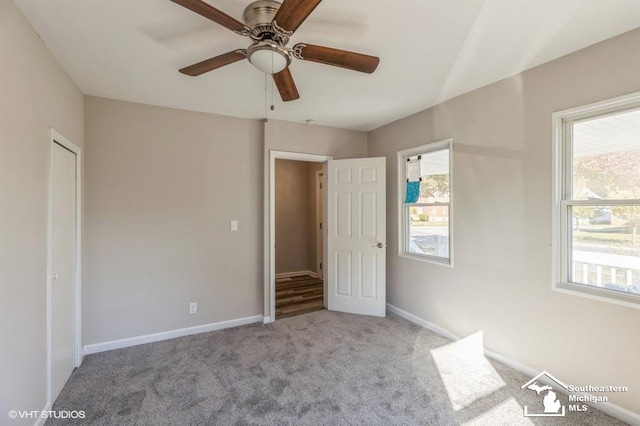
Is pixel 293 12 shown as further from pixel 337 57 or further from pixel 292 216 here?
pixel 292 216

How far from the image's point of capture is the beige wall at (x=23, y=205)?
4.71ft

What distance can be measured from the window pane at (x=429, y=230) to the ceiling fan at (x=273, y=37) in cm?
198

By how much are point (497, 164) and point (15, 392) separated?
3619 mm

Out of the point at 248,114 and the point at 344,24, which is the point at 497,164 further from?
the point at 248,114

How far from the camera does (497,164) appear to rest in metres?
2.53

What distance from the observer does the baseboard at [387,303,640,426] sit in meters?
1.81

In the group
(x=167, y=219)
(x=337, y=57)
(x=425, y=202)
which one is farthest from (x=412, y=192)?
(x=167, y=219)

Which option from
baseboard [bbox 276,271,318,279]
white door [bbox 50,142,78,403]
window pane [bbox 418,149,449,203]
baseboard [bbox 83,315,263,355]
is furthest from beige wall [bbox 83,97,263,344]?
baseboard [bbox 276,271,318,279]

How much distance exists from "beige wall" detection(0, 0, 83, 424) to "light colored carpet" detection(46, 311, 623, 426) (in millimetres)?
571

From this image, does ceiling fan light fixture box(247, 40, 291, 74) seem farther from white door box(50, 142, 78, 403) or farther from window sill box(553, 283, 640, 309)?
window sill box(553, 283, 640, 309)

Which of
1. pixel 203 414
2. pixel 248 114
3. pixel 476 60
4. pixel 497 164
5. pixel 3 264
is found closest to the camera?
pixel 3 264

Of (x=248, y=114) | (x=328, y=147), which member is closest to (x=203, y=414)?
(x=248, y=114)

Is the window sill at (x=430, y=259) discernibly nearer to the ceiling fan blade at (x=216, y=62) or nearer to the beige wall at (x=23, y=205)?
the ceiling fan blade at (x=216, y=62)

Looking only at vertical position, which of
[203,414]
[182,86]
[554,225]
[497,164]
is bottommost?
[203,414]
